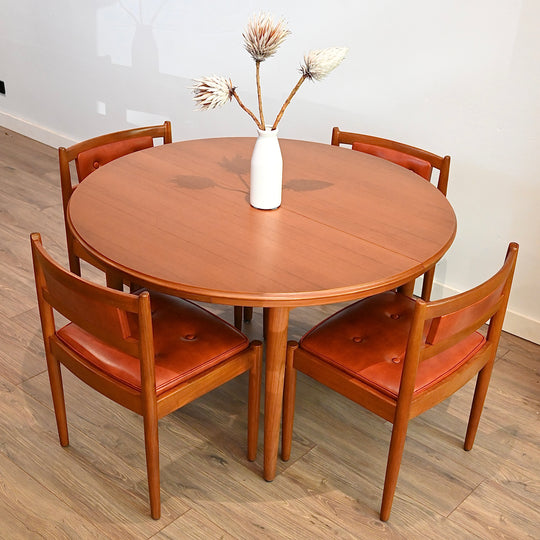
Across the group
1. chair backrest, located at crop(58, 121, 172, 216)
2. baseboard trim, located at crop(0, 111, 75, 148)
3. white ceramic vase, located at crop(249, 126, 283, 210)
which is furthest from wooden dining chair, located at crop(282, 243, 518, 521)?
baseboard trim, located at crop(0, 111, 75, 148)

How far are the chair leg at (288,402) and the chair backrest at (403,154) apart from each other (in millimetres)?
933

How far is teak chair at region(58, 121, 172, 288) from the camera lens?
247 cm

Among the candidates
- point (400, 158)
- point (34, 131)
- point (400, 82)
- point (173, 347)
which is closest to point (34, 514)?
point (173, 347)

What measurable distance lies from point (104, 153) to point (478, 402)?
161cm

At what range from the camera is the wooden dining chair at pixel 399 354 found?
1719mm

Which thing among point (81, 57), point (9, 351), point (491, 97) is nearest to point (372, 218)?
point (491, 97)

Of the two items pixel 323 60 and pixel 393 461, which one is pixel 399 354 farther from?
pixel 323 60

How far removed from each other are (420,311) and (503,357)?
1291 mm

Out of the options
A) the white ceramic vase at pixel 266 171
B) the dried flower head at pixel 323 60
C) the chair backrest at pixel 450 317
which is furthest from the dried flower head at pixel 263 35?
the chair backrest at pixel 450 317

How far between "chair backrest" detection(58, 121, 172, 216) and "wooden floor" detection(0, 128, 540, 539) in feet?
2.22

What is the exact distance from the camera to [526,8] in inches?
98.0

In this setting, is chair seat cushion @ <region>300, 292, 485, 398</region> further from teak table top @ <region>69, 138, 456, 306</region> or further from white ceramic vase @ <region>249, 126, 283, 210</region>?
white ceramic vase @ <region>249, 126, 283, 210</region>

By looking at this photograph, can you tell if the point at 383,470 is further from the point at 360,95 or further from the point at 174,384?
the point at 360,95

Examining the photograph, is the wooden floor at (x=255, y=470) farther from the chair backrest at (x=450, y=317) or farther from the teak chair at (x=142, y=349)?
the chair backrest at (x=450, y=317)
